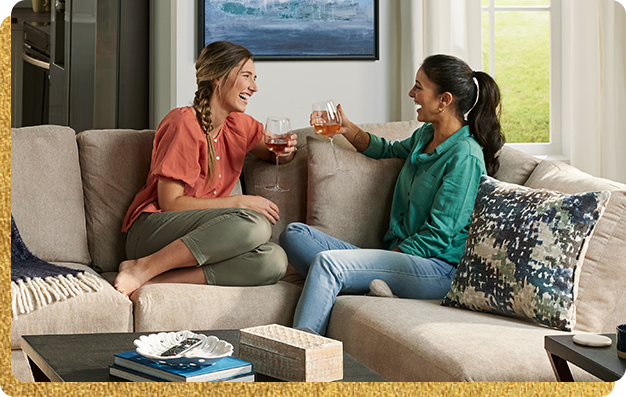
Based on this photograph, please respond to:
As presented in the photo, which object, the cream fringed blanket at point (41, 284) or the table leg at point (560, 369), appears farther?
the cream fringed blanket at point (41, 284)

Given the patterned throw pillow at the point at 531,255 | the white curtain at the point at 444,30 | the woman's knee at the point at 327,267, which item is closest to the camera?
the patterned throw pillow at the point at 531,255

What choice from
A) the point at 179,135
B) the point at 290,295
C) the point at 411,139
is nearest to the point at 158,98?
the point at 179,135

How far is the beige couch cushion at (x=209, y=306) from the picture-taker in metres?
1.78

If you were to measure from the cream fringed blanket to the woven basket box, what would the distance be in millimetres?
792

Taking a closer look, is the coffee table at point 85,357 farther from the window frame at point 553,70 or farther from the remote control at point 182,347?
the window frame at point 553,70

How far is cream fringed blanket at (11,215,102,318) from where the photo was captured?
1660mm

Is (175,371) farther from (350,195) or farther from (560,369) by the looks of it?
(350,195)

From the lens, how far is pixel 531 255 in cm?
156

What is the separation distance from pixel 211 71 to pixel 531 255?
4.20 feet

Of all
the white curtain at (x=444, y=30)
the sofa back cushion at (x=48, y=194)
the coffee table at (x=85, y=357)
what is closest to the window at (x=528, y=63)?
Answer: the white curtain at (x=444, y=30)

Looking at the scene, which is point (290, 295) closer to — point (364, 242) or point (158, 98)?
point (364, 242)

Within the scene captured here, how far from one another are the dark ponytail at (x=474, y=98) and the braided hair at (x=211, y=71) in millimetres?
675

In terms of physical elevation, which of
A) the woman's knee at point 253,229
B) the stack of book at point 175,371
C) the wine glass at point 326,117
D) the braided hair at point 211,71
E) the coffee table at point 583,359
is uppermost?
the braided hair at point 211,71

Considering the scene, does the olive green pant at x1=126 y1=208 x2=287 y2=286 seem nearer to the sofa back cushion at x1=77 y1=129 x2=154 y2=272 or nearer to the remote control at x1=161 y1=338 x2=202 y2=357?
the sofa back cushion at x1=77 y1=129 x2=154 y2=272
